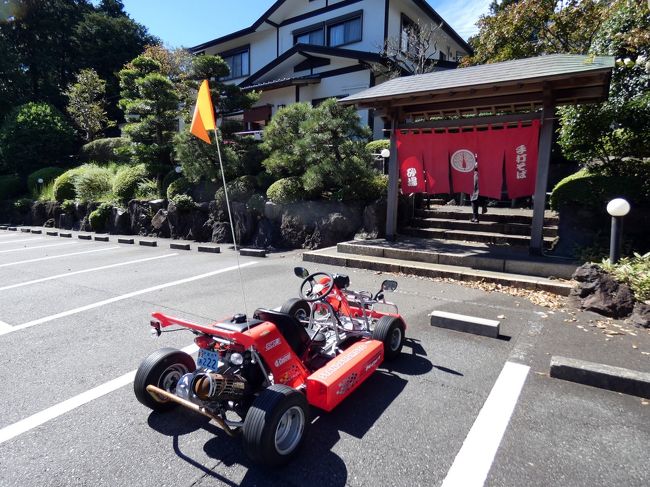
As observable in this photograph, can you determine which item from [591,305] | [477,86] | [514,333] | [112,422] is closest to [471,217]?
[477,86]

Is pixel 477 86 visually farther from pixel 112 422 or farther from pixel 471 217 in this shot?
pixel 112 422

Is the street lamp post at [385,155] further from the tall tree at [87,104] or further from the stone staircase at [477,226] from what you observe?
the tall tree at [87,104]

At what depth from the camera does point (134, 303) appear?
572 cm

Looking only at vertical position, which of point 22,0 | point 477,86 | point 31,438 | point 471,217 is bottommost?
point 31,438

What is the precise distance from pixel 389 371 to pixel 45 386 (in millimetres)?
3166

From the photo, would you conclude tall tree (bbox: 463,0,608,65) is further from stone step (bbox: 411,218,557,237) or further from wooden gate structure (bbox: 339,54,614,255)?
stone step (bbox: 411,218,557,237)

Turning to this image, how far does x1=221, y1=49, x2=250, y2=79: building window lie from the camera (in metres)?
23.0

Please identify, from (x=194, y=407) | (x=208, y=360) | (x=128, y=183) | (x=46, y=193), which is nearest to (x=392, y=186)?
(x=208, y=360)

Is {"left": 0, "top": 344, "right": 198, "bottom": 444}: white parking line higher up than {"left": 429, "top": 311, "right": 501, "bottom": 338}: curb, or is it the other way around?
{"left": 429, "top": 311, "right": 501, "bottom": 338}: curb

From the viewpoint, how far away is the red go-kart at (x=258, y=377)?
233 cm

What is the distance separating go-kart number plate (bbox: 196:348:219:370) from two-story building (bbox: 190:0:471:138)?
15.4 metres

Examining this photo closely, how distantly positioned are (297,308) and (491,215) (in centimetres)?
670

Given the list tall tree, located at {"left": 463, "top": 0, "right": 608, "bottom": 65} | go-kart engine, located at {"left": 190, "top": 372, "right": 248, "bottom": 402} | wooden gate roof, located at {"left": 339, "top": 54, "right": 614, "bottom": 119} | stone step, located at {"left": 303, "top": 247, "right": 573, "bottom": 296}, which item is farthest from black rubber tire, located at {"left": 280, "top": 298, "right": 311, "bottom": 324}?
tall tree, located at {"left": 463, "top": 0, "right": 608, "bottom": 65}

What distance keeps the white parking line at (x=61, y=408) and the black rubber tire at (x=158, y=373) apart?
65 centimetres
